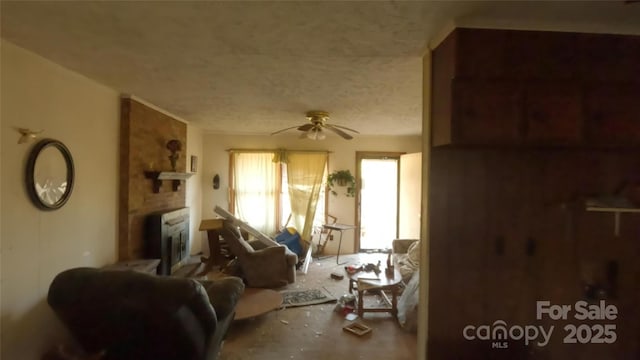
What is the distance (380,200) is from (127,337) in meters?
4.81

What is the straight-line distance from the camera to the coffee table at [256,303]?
303 centimetres

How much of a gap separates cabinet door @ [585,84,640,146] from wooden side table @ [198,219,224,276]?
A: 395cm

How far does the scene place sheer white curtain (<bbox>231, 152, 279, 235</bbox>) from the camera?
18.9ft

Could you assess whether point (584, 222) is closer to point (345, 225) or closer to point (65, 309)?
point (65, 309)

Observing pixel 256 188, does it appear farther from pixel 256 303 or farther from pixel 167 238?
pixel 256 303

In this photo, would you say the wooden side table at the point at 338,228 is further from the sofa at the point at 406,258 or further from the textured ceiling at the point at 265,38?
the textured ceiling at the point at 265,38

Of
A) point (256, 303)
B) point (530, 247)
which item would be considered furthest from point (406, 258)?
point (530, 247)

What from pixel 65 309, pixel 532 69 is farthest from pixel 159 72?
pixel 532 69

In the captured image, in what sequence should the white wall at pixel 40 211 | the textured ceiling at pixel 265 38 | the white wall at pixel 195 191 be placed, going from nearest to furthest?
1. the textured ceiling at pixel 265 38
2. the white wall at pixel 40 211
3. the white wall at pixel 195 191

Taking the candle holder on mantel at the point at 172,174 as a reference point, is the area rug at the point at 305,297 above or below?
below

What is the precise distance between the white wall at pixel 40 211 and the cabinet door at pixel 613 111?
331 centimetres

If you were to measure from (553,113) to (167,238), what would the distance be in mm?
3895

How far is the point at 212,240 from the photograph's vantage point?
4.42 meters

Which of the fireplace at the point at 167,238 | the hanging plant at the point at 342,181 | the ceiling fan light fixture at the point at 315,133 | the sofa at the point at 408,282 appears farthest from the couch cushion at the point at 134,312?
the hanging plant at the point at 342,181
